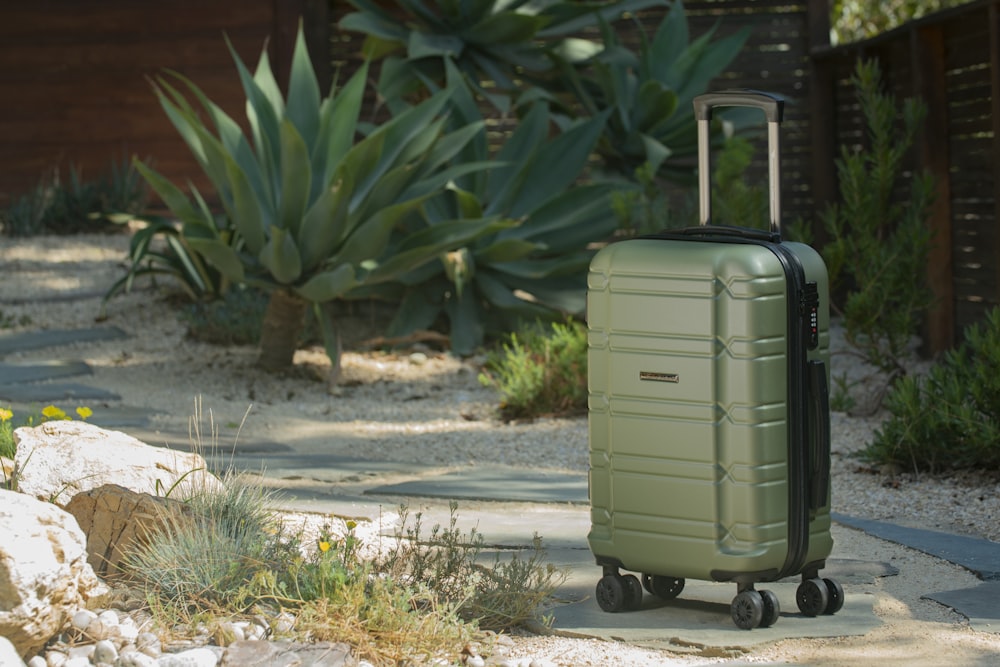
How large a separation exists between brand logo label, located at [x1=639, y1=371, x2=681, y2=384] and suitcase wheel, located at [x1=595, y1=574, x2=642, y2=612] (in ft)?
1.73

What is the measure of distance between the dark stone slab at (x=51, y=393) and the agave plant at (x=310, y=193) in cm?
84

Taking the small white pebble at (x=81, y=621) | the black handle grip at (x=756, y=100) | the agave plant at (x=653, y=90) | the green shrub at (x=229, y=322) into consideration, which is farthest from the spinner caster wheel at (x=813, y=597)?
the agave plant at (x=653, y=90)

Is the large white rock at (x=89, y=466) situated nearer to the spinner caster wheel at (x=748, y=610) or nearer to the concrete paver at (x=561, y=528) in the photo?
the concrete paver at (x=561, y=528)

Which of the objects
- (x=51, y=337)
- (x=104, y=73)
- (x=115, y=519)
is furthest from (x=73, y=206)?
(x=115, y=519)

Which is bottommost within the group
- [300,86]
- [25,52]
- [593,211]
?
[593,211]

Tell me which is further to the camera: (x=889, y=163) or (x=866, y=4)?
(x=866, y=4)

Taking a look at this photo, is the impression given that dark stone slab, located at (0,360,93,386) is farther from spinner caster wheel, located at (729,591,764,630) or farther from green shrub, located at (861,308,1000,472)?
spinner caster wheel, located at (729,591,764,630)

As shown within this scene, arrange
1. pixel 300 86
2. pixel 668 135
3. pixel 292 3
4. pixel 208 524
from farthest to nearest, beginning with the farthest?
pixel 292 3 → pixel 668 135 → pixel 300 86 → pixel 208 524

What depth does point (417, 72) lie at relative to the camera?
8.27 m

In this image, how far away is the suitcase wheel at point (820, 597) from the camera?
10.8 ft

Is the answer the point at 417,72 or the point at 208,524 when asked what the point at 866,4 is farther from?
the point at 208,524

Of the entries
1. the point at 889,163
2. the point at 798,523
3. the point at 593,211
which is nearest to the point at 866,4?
the point at 593,211

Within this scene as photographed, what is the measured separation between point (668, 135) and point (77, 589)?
6053mm

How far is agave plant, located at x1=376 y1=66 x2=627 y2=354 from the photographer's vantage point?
25.1 feet
